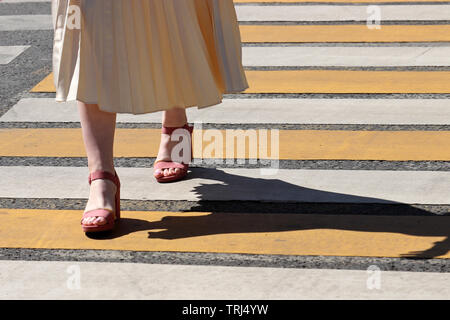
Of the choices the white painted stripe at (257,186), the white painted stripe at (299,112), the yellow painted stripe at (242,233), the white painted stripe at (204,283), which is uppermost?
the white painted stripe at (299,112)

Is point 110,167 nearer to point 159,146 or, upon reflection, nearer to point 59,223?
point 59,223

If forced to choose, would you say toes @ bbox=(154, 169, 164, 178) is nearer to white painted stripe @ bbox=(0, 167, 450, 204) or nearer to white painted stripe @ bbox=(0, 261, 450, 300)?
white painted stripe @ bbox=(0, 167, 450, 204)

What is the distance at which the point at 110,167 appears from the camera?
3500 mm

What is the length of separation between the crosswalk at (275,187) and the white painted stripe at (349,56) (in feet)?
0.06

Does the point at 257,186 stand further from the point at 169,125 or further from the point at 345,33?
the point at 345,33

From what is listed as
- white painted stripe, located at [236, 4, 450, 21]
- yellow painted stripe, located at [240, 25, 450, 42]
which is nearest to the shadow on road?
yellow painted stripe, located at [240, 25, 450, 42]

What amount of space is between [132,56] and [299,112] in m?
1.45

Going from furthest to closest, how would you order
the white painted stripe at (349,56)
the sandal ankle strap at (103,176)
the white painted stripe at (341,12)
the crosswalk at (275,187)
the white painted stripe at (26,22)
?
1. the white painted stripe at (26,22)
2. the white painted stripe at (341,12)
3. the white painted stripe at (349,56)
4. the sandal ankle strap at (103,176)
5. the crosswalk at (275,187)

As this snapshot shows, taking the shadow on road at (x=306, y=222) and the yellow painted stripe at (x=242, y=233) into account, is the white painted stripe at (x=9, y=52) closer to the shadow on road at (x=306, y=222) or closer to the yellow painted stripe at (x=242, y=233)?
the yellow painted stripe at (x=242, y=233)

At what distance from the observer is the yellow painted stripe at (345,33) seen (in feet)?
19.0

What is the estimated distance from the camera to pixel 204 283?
2998 millimetres

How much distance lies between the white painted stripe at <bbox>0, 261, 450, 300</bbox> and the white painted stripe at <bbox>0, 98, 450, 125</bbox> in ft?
5.04

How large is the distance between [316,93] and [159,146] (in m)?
1.06

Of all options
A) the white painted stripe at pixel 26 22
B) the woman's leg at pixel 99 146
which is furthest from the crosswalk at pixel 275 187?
the white painted stripe at pixel 26 22
